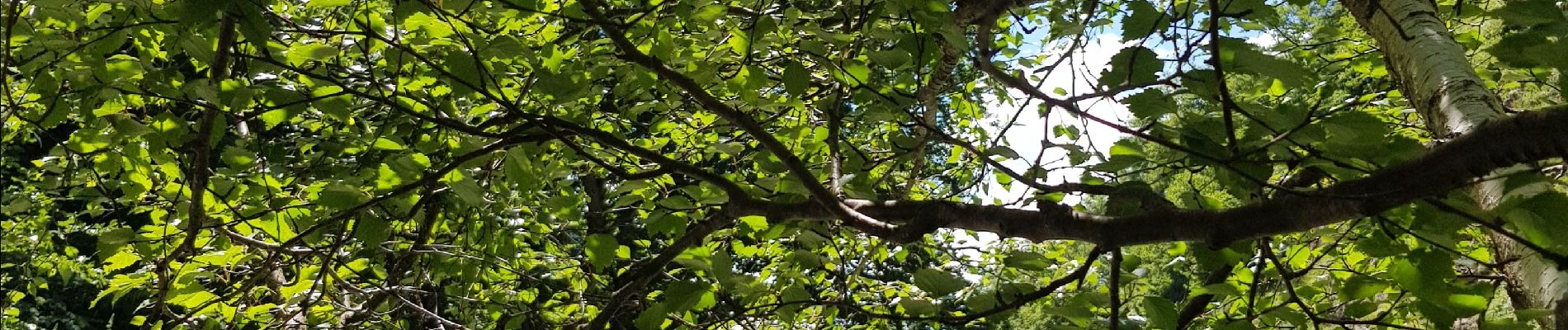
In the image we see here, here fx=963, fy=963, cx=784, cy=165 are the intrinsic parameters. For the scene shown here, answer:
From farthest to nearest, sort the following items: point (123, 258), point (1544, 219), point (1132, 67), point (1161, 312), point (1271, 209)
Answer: point (123, 258)
point (1161, 312)
point (1271, 209)
point (1132, 67)
point (1544, 219)

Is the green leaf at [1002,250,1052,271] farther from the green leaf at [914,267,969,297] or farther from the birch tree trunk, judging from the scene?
the birch tree trunk

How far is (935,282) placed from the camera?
5.37ft

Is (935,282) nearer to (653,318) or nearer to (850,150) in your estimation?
(653,318)

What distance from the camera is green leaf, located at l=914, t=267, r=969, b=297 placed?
1612mm

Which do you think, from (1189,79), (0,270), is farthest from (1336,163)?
(0,270)

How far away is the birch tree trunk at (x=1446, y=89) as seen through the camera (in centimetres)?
186

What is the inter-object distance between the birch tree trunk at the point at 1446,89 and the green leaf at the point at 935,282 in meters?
0.93

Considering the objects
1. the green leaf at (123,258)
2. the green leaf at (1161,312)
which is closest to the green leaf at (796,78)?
the green leaf at (1161,312)

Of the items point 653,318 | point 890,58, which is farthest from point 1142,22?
point 653,318

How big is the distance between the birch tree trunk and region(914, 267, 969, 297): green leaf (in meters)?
0.93

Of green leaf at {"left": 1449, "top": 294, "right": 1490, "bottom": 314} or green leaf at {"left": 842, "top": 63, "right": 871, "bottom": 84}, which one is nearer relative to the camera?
green leaf at {"left": 1449, "top": 294, "right": 1490, "bottom": 314}

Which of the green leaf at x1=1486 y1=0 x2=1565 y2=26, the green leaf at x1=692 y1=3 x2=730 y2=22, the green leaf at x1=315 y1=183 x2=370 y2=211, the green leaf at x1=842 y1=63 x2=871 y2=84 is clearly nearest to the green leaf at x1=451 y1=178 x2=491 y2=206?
the green leaf at x1=315 y1=183 x2=370 y2=211

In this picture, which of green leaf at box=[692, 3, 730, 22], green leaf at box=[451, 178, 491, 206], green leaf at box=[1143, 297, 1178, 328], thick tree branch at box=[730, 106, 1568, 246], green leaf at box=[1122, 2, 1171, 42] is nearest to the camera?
thick tree branch at box=[730, 106, 1568, 246]

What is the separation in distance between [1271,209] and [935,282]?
527mm
